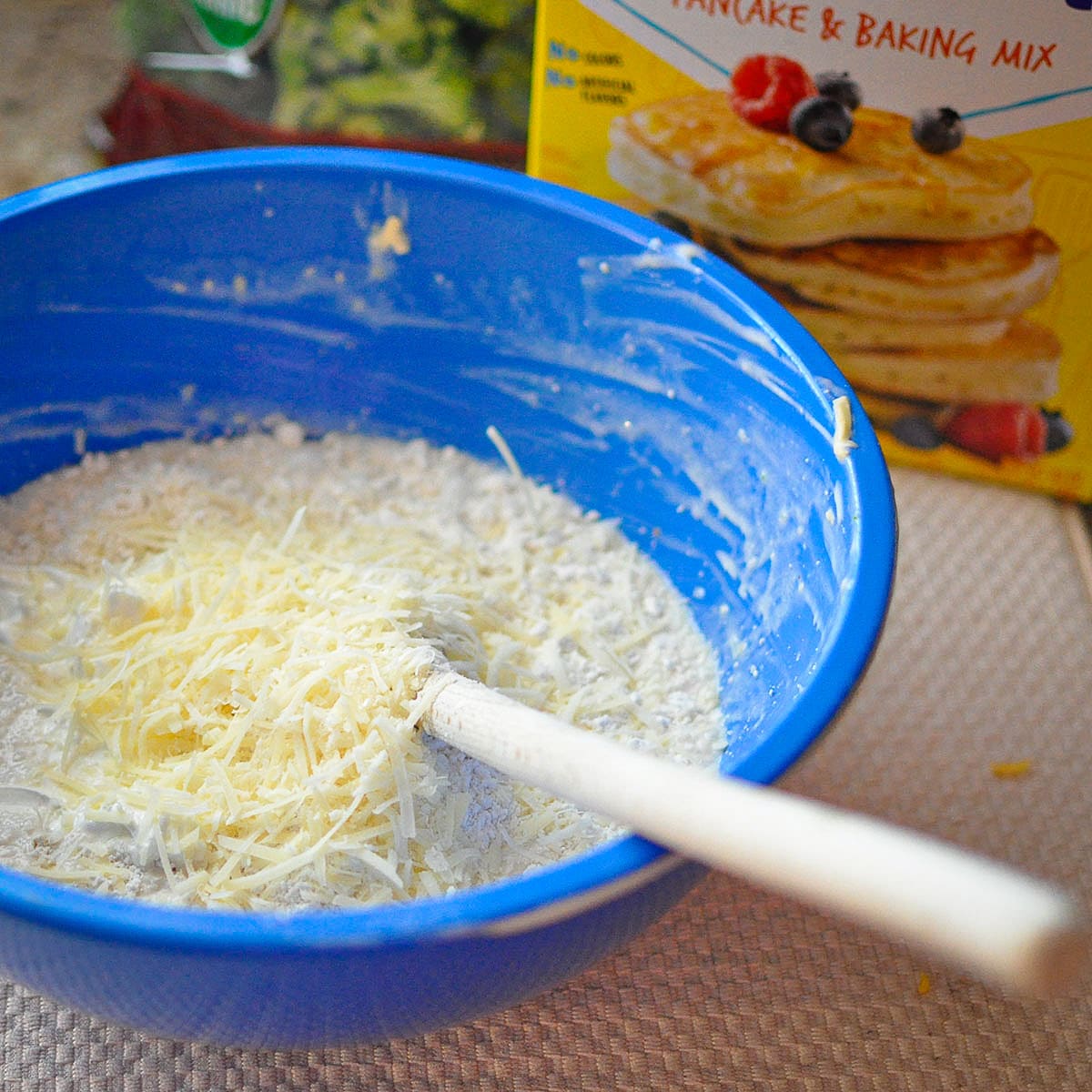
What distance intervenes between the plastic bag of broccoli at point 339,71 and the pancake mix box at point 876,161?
251 millimetres

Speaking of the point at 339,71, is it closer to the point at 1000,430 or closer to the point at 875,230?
the point at 875,230

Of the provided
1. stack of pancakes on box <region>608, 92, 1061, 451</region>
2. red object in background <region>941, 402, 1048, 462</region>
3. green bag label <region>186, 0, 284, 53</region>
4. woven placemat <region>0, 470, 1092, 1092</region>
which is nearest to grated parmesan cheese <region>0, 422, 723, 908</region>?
woven placemat <region>0, 470, 1092, 1092</region>

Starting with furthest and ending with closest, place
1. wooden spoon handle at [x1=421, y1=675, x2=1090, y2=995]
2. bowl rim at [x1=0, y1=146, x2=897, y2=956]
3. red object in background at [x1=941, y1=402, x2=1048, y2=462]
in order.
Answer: red object in background at [x1=941, y1=402, x2=1048, y2=462] < bowl rim at [x1=0, y1=146, x2=897, y2=956] < wooden spoon handle at [x1=421, y1=675, x2=1090, y2=995]

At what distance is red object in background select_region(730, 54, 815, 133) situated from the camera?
3.72ft

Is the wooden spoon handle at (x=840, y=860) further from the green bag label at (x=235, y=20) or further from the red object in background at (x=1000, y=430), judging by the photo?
the green bag label at (x=235, y=20)

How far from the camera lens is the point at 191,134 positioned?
1.54 metres

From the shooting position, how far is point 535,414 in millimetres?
1135

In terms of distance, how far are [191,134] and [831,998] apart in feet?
4.10

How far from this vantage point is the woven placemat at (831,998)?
0.85m

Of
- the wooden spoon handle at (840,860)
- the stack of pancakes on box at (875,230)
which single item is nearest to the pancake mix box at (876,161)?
the stack of pancakes on box at (875,230)

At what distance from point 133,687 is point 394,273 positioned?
0.45m

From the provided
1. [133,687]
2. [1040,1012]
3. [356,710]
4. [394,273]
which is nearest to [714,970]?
[1040,1012]

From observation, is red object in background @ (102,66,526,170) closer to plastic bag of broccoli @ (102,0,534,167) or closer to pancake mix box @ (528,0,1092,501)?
plastic bag of broccoli @ (102,0,534,167)

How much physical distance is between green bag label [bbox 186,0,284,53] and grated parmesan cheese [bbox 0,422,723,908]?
574mm
